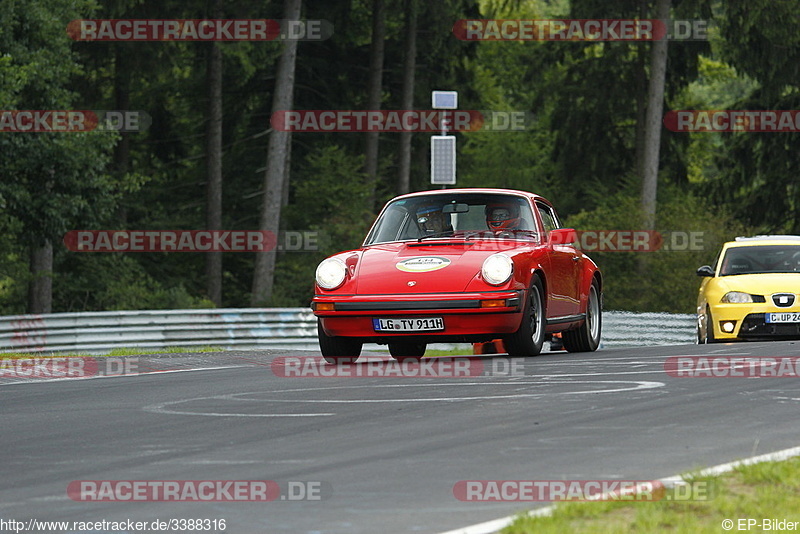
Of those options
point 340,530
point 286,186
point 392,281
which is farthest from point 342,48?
point 340,530

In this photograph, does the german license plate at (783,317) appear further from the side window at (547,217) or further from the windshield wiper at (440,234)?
the windshield wiper at (440,234)

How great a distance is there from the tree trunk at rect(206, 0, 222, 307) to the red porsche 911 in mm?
28052

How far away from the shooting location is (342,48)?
156 ft

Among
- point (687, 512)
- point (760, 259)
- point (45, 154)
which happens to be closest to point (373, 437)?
point (687, 512)

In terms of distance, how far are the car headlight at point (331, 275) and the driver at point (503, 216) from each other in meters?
1.84

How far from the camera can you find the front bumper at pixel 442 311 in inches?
→ 502

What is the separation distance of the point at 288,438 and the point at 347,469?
1.18 metres

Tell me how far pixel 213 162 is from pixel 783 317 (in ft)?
88.4

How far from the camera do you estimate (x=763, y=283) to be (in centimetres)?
1820

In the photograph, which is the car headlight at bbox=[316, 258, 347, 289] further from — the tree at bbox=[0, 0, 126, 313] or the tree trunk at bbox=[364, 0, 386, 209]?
the tree trunk at bbox=[364, 0, 386, 209]

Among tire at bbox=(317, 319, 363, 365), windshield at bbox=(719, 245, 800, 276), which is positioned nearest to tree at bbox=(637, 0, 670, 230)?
windshield at bbox=(719, 245, 800, 276)

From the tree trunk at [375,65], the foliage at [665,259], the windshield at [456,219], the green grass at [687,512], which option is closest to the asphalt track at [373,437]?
the green grass at [687,512]

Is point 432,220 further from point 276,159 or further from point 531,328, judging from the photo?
point 276,159

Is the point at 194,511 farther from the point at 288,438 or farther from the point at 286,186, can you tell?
the point at 286,186
